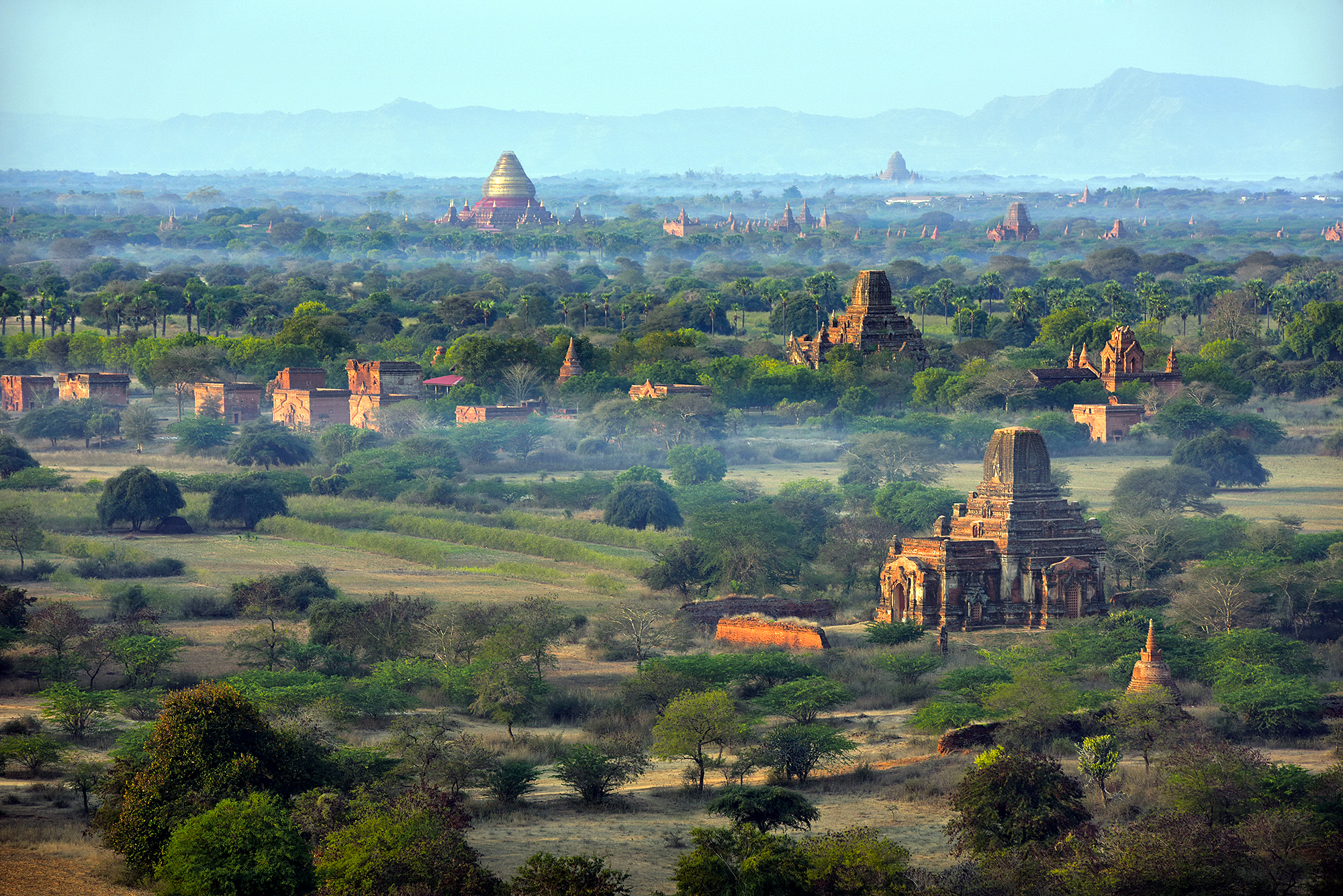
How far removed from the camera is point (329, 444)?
256 feet

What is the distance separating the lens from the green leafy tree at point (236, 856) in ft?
83.1

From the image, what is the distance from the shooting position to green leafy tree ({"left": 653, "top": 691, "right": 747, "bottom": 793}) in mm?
32625

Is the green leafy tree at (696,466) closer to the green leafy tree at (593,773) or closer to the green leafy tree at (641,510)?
the green leafy tree at (641,510)

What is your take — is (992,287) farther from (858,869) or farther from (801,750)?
(858,869)

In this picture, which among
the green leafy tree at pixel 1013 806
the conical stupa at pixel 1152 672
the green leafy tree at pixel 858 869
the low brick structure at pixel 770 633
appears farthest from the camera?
the low brick structure at pixel 770 633

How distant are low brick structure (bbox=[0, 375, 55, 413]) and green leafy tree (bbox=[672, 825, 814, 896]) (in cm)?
7133

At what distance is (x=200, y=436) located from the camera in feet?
257

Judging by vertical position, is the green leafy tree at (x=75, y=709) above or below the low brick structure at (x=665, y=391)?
above

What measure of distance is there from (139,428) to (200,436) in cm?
440

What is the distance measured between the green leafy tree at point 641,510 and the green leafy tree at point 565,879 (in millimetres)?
36226

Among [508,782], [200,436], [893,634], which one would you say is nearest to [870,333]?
[200,436]

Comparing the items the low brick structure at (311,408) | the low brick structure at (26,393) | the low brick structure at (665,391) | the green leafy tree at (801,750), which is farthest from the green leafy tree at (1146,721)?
the low brick structure at (26,393)

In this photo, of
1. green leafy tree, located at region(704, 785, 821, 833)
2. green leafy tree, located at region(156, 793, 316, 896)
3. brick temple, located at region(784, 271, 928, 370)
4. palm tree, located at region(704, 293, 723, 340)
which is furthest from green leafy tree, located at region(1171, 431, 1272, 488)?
palm tree, located at region(704, 293, 723, 340)

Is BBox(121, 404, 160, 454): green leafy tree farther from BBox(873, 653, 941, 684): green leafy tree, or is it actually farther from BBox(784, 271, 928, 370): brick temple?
BBox(873, 653, 941, 684): green leafy tree
